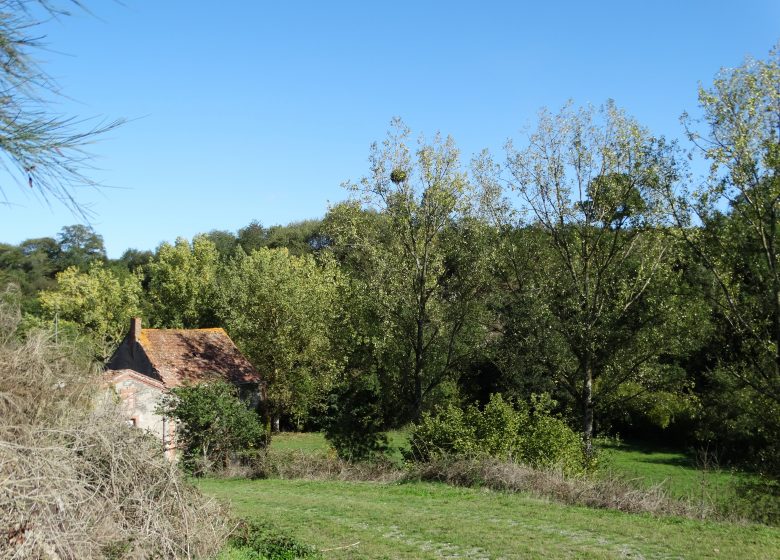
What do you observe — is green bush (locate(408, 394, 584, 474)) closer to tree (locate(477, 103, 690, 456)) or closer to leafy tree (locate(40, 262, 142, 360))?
tree (locate(477, 103, 690, 456))

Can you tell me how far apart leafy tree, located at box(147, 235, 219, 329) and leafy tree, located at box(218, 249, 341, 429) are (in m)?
9.88

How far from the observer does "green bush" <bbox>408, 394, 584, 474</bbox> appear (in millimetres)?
15570

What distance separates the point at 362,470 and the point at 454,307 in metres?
9.45

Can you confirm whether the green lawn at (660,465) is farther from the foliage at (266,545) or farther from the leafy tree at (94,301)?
the leafy tree at (94,301)

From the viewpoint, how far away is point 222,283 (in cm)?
4081

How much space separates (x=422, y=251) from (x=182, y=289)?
1012 inches

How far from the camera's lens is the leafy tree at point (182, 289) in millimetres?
44594

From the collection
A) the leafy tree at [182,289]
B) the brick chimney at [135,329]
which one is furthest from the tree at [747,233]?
the leafy tree at [182,289]

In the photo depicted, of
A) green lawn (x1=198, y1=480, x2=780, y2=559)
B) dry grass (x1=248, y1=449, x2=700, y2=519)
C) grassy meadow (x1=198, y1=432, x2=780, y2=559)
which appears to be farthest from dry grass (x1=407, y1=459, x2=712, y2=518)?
green lawn (x1=198, y1=480, x2=780, y2=559)

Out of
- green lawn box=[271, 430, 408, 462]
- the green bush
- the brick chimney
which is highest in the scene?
the brick chimney

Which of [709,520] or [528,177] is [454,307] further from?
[709,520]

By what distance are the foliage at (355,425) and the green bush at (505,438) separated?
72.3 inches

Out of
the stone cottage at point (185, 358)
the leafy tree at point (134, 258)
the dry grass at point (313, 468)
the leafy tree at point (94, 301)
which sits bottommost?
the dry grass at point (313, 468)

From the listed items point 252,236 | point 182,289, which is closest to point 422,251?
point 182,289
